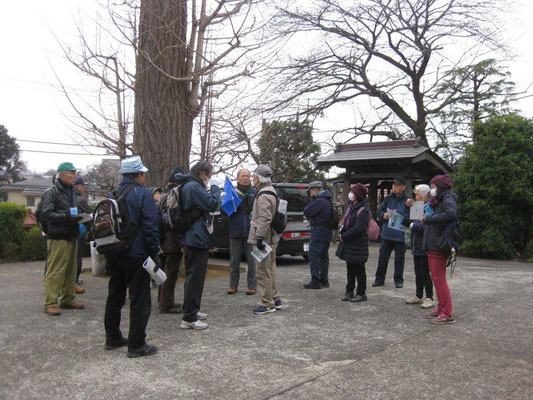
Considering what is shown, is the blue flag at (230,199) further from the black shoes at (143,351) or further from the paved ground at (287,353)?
the black shoes at (143,351)

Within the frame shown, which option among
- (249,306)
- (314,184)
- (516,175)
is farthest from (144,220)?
(516,175)

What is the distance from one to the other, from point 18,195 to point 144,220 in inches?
1927

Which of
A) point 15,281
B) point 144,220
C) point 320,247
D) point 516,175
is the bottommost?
point 15,281

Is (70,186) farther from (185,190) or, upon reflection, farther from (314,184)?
(314,184)

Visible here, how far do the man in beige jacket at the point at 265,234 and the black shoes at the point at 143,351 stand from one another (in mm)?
1807

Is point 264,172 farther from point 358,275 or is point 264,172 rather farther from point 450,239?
point 450,239

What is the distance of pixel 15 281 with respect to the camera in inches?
315

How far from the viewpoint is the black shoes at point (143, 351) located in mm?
4121

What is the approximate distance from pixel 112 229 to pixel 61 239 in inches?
84.0

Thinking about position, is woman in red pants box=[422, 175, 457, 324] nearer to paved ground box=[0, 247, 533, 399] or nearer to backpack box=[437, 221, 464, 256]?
backpack box=[437, 221, 464, 256]

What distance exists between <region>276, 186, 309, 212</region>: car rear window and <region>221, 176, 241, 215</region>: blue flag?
133 inches

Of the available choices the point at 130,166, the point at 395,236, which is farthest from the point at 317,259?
the point at 130,166

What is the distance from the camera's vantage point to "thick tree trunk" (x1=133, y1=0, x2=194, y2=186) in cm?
790

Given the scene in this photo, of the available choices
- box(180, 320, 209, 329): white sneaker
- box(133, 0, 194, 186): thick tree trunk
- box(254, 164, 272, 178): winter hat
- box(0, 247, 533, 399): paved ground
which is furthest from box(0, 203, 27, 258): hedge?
box(254, 164, 272, 178): winter hat
